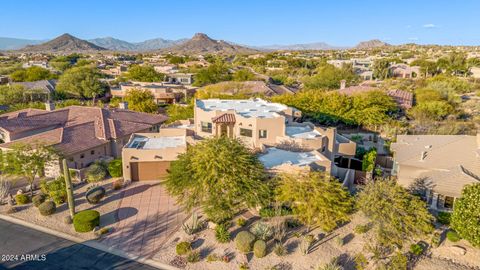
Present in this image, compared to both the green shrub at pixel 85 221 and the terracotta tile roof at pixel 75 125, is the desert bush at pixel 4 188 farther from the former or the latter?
the green shrub at pixel 85 221

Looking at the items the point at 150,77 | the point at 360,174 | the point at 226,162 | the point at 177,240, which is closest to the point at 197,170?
the point at 226,162

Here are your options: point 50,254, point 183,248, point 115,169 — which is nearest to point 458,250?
point 183,248

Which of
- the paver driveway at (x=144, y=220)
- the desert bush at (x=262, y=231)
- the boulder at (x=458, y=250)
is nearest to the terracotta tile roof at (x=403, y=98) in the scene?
the boulder at (x=458, y=250)

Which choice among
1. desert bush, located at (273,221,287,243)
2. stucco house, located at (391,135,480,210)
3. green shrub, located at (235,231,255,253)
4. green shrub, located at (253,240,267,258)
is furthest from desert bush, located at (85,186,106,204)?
stucco house, located at (391,135,480,210)

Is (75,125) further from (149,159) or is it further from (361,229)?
(361,229)

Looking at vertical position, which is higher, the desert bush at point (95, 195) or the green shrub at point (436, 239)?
the desert bush at point (95, 195)

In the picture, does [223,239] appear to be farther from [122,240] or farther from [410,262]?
[410,262]

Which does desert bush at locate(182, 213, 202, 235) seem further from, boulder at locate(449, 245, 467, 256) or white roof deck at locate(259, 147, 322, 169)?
boulder at locate(449, 245, 467, 256)
